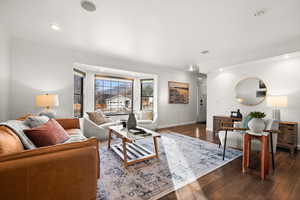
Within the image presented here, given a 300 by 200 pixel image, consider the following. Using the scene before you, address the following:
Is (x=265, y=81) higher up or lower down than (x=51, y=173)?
higher up

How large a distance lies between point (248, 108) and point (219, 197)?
11.0ft

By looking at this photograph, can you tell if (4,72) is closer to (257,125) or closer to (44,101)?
(44,101)

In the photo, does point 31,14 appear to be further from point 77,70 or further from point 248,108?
point 248,108

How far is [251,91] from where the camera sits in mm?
3785

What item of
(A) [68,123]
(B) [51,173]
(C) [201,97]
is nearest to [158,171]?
(B) [51,173]

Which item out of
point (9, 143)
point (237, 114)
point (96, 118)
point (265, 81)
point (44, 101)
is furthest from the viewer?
point (96, 118)

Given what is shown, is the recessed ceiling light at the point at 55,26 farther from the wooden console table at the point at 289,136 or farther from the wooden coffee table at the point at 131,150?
the wooden console table at the point at 289,136

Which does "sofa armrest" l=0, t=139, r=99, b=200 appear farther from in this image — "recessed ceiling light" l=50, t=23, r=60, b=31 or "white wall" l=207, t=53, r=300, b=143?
"white wall" l=207, t=53, r=300, b=143

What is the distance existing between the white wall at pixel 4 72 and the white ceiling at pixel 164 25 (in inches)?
9.4

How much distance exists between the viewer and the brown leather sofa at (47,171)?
833 millimetres

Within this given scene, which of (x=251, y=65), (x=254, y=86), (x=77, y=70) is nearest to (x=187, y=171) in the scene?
(x=254, y=86)

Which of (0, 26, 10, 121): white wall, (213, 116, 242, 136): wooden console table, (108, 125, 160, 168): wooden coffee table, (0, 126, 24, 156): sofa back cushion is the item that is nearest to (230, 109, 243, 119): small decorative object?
(213, 116, 242, 136): wooden console table

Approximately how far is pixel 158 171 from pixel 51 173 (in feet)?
4.89

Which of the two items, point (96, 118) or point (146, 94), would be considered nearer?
point (96, 118)
